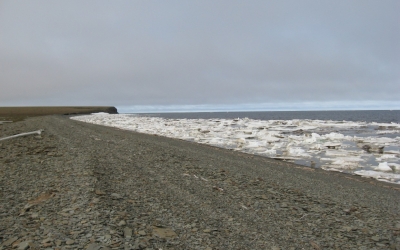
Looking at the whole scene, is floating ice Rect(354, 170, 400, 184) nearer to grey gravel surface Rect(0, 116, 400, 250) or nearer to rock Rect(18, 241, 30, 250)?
grey gravel surface Rect(0, 116, 400, 250)

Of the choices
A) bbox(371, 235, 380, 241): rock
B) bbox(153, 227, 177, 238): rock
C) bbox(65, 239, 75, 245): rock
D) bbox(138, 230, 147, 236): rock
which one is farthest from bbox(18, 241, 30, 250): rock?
bbox(371, 235, 380, 241): rock

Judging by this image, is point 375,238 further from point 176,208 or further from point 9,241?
point 9,241

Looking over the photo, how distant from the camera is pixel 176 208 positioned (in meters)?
5.26

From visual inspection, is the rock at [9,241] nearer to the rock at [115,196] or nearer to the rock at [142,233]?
the rock at [142,233]

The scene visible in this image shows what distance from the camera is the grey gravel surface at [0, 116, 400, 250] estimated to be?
4020mm

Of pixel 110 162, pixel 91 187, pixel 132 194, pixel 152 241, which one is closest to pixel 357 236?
pixel 152 241

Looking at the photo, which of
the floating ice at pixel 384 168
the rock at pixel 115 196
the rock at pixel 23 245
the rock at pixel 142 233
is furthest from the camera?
the floating ice at pixel 384 168

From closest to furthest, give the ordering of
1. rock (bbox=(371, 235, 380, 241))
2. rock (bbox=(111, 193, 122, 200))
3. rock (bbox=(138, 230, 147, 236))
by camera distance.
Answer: rock (bbox=(138, 230, 147, 236)) < rock (bbox=(371, 235, 380, 241)) < rock (bbox=(111, 193, 122, 200))

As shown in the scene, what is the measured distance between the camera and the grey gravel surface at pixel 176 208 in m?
4.02

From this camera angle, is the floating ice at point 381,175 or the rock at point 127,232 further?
the floating ice at point 381,175

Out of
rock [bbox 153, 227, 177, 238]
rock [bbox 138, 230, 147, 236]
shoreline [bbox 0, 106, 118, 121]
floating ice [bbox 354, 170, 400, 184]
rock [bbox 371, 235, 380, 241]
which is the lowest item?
floating ice [bbox 354, 170, 400, 184]

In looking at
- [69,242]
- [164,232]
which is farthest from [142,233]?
[69,242]

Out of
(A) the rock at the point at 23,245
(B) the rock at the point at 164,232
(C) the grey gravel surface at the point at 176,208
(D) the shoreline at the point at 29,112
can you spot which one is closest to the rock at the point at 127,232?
(C) the grey gravel surface at the point at 176,208

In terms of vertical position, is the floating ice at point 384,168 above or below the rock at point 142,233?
below
